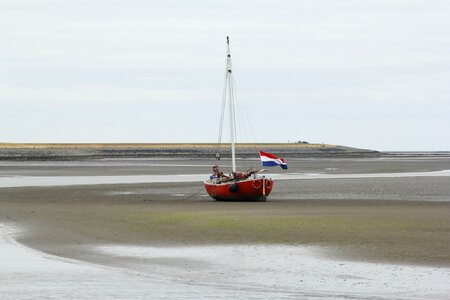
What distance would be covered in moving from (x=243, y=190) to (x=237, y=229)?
16643mm

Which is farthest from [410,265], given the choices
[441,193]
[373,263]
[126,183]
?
[126,183]

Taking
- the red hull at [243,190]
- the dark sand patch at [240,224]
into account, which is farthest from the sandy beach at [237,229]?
the red hull at [243,190]

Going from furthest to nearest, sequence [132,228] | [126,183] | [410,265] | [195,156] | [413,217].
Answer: [195,156] < [126,183] < [413,217] < [132,228] < [410,265]

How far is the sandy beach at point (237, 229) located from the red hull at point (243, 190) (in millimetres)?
780

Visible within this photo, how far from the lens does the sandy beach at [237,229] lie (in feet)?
78.6

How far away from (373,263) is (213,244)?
6.06 m

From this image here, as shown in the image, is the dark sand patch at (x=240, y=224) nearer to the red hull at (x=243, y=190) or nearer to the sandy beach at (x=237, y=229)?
the sandy beach at (x=237, y=229)

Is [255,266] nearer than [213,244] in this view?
Yes

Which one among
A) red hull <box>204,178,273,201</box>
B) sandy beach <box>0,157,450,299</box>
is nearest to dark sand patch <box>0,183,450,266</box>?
sandy beach <box>0,157,450,299</box>

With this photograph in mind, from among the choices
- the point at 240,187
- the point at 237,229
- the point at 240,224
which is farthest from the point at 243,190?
the point at 237,229

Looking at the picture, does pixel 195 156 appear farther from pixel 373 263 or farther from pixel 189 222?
pixel 373 263

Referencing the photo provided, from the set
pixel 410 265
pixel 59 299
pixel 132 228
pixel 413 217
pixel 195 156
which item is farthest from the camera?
pixel 195 156

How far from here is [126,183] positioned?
67438mm

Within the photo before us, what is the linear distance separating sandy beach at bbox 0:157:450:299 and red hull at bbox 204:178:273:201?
78 centimetres
